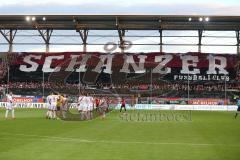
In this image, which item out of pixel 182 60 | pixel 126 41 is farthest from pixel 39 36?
pixel 182 60

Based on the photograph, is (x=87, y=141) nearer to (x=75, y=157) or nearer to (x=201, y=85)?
(x=75, y=157)

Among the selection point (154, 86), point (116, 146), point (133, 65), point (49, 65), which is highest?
point (49, 65)

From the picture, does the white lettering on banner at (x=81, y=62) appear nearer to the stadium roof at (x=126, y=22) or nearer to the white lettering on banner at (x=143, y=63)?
the white lettering on banner at (x=143, y=63)

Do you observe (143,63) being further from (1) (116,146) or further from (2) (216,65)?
(1) (116,146)

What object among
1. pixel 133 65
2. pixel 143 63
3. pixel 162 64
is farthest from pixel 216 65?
pixel 133 65

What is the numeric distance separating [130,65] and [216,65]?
11.8m

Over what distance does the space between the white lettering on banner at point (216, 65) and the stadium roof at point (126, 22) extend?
4.89m

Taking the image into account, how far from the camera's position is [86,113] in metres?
35.1

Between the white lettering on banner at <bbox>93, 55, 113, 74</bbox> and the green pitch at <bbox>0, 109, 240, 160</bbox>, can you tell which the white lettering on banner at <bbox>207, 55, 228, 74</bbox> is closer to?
the white lettering on banner at <bbox>93, 55, 113, 74</bbox>

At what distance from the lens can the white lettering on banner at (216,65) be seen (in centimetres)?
6250

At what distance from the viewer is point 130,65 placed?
62.5 metres

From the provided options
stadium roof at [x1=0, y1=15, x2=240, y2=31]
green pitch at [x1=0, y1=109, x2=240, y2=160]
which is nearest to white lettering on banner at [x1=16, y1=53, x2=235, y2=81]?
stadium roof at [x1=0, y1=15, x2=240, y2=31]

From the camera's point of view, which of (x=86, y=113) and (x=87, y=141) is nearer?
(x=87, y=141)

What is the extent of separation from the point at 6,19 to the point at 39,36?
5173mm
